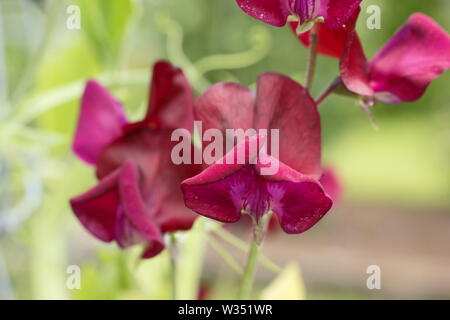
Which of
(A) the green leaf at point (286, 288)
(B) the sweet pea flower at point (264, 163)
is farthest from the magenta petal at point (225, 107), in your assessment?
(A) the green leaf at point (286, 288)

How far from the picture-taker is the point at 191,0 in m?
3.94

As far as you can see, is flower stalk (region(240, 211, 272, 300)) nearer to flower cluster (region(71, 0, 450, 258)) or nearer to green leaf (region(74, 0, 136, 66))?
flower cluster (region(71, 0, 450, 258))

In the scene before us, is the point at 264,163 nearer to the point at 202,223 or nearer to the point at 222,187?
the point at 222,187

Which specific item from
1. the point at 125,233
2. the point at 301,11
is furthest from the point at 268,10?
the point at 125,233

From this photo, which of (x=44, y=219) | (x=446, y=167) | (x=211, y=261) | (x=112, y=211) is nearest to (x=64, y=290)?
(x=44, y=219)

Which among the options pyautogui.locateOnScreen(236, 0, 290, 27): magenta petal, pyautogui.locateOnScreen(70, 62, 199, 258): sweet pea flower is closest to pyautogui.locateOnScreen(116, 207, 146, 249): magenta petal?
pyautogui.locateOnScreen(70, 62, 199, 258): sweet pea flower

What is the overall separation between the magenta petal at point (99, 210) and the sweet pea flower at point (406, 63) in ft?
0.38

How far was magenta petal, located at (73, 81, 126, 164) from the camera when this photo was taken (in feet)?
1.14

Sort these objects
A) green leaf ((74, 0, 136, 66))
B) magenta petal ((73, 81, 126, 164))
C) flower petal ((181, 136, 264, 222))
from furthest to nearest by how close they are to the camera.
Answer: green leaf ((74, 0, 136, 66))
magenta petal ((73, 81, 126, 164))
flower petal ((181, 136, 264, 222))

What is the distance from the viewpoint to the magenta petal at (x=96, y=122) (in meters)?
0.35

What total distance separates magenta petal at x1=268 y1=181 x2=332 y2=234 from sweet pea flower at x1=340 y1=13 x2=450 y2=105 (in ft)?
0.18

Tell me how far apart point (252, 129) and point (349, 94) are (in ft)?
0.15

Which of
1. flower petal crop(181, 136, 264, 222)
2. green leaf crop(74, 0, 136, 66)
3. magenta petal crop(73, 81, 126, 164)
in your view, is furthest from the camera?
green leaf crop(74, 0, 136, 66)

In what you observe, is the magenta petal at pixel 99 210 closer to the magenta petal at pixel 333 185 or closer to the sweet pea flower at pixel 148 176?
the sweet pea flower at pixel 148 176
